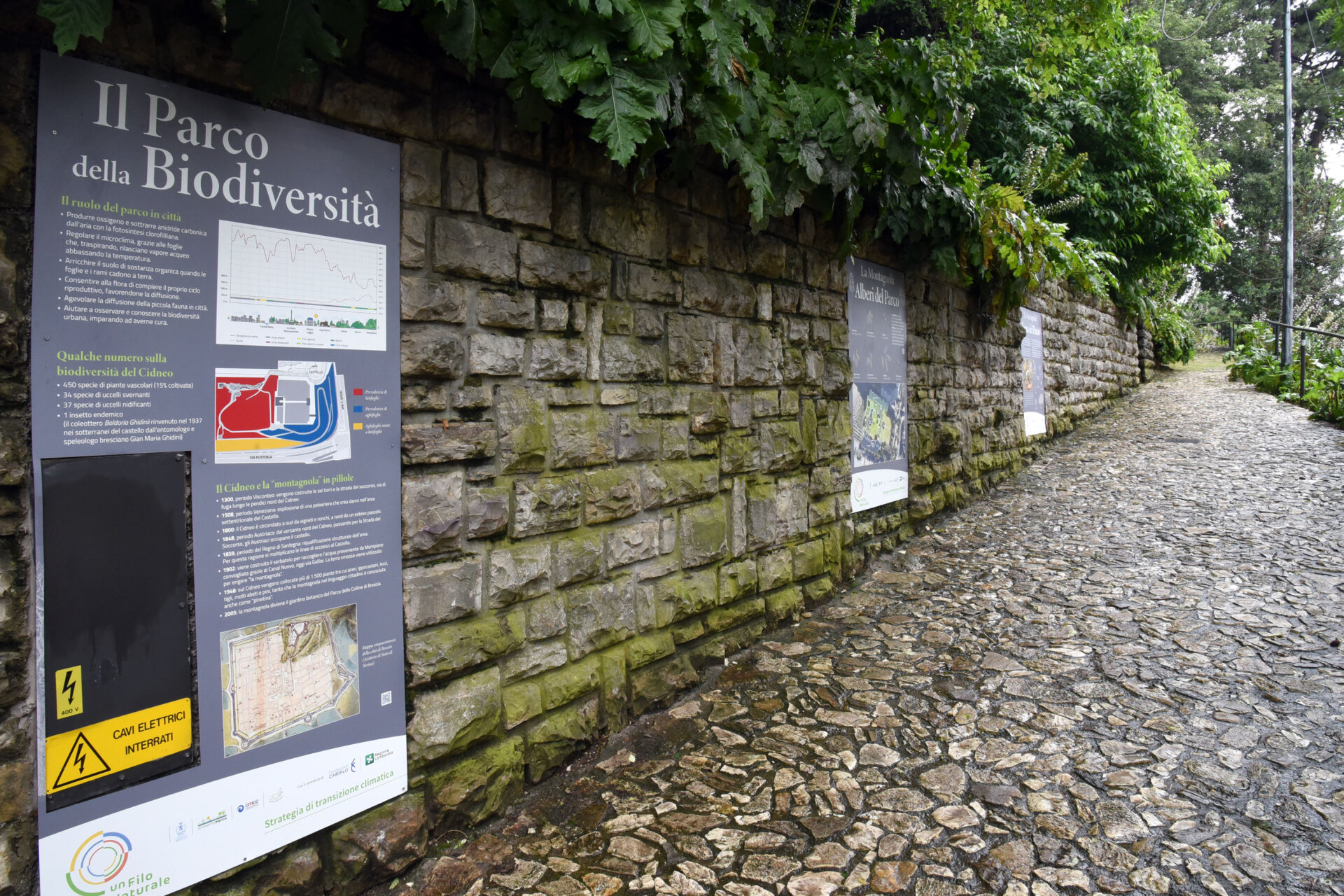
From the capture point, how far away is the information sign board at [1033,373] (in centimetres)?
758

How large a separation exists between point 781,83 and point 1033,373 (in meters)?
5.56

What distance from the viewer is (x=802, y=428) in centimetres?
409

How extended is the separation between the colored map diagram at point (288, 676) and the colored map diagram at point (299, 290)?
0.77 metres

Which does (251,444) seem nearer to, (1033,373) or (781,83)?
(781,83)

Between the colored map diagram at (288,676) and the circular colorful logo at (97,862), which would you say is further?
the colored map diagram at (288,676)

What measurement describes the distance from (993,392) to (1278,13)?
24.8 m

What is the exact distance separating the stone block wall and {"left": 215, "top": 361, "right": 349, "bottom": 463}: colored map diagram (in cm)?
22

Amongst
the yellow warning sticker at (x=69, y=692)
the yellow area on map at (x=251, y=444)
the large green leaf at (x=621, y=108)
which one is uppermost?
the large green leaf at (x=621, y=108)

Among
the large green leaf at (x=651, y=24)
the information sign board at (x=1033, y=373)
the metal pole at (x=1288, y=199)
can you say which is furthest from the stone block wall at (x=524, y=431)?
the metal pole at (x=1288, y=199)

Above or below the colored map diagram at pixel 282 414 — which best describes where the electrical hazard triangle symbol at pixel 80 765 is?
below

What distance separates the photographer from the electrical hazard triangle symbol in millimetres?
1595

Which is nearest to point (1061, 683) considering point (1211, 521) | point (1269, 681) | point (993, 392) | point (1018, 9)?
point (1269, 681)

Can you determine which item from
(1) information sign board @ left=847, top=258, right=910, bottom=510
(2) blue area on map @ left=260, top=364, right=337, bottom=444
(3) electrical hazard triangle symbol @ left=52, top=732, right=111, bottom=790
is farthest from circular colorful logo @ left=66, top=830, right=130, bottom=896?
(1) information sign board @ left=847, top=258, right=910, bottom=510

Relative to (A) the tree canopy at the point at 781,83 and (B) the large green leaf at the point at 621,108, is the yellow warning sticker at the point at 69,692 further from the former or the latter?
(B) the large green leaf at the point at 621,108
